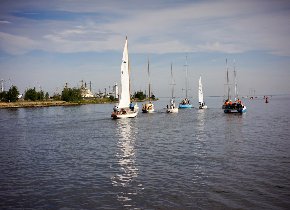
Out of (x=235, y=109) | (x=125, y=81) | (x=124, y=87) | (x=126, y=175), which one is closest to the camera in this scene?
(x=126, y=175)

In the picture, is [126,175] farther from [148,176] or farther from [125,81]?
[125,81]

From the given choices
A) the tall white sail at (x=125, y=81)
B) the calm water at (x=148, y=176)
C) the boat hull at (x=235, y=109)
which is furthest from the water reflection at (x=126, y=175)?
the boat hull at (x=235, y=109)

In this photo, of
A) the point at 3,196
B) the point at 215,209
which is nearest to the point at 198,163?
the point at 215,209

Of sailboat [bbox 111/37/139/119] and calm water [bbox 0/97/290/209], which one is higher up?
sailboat [bbox 111/37/139/119]

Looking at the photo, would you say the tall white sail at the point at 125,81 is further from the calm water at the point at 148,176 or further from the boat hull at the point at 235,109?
the boat hull at the point at 235,109

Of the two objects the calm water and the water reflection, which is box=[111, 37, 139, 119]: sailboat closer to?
the calm water

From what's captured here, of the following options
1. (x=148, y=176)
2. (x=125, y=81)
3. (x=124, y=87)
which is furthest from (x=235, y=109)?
(x=148, y=176)

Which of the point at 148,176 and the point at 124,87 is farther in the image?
the point at 124,87

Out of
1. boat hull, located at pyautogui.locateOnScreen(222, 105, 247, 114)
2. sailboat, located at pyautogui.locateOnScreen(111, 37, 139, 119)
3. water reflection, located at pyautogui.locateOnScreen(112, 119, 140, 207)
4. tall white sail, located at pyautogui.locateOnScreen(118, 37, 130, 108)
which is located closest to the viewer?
water reflection, located at pyautogui.locateOnScreen(112, 119, 140, 207)

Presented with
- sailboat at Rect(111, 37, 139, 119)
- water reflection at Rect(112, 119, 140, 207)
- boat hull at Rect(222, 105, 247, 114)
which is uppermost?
sailboat at Rect(111, 37, 139, 119)

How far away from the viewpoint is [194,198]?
830 inches

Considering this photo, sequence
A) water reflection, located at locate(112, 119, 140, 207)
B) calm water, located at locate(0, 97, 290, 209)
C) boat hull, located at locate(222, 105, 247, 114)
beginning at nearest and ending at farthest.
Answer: calm water, located at locate(0, 97, 290, 209) → water reflection, located at locate(112, 119, 140, 207) → boat hull, located at locate(222, 105, 247, 114)

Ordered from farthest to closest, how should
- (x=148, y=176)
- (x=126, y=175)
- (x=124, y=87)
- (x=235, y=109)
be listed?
(x=235, y=109) < (x=124, y=87) < (x=126, y=175) < (x=148, y=176)

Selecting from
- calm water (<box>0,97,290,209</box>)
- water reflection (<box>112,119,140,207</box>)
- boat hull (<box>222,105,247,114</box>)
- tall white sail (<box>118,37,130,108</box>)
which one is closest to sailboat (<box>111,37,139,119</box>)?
tall white sail (<box>118,37,130,108</box>)
